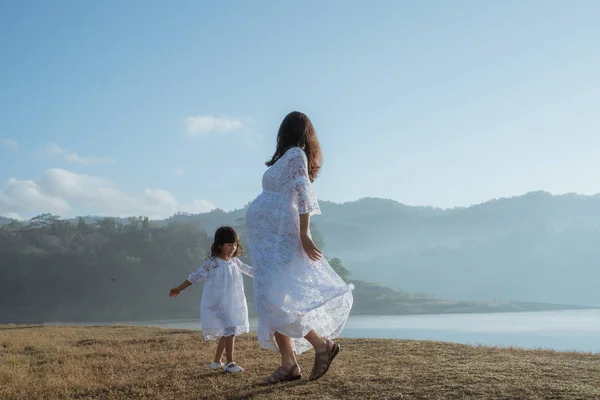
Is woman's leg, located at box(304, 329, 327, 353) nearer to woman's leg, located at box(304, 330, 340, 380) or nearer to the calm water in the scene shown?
woman's leg, located at box(304, 330, 340, 380)

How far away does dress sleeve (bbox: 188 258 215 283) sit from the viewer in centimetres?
681

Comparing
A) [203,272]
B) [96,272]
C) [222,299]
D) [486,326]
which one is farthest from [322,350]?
[486,326]

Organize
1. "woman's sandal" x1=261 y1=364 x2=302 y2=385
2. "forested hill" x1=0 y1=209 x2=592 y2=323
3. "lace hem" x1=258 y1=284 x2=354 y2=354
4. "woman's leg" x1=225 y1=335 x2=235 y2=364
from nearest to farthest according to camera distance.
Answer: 1. "lace hem" x1=258 y1=284 x2=354 y2=354
2. "woman's sandal" x1=261 y1=364 x2=302 y2=385
3. "woman's leg" x1=225 y1=335 x2=235 y2=364
4. "forested hill" x1=0 y1=209 x2=592 y2=323

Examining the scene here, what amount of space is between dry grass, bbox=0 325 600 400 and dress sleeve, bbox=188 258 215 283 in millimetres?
1010

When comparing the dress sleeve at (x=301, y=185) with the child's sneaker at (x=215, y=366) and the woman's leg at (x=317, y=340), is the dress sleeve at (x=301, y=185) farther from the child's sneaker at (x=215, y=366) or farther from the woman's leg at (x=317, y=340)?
the child's sneaker at (x=215, y=366)

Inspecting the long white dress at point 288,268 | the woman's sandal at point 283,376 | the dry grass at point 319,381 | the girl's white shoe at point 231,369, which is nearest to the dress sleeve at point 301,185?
the long white dress at point 288,268

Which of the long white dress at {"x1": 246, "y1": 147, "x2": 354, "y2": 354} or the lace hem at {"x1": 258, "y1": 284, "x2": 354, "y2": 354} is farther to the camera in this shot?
the lace hem at {"x1": 258, "y1": 284, "x2": 354, "y2": 354}

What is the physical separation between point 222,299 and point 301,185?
235 centimetres

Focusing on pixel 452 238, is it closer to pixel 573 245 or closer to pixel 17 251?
pixel 573 245

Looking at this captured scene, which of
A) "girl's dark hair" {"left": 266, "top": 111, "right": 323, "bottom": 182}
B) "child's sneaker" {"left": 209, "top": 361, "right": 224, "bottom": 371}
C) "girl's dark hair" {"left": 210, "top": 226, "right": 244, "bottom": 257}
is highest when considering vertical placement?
"girl's dark hair" {"left": 266, "top": 111, "right": 323, "bottom": 182}

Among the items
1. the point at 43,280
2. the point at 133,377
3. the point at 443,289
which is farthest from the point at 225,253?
the point at 443,289

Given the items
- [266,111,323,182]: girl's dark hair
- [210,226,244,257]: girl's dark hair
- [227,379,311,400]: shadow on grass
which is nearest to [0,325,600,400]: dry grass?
[227,379,311,400]: shadow on grass

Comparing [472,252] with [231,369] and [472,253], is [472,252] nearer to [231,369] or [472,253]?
[472,253]

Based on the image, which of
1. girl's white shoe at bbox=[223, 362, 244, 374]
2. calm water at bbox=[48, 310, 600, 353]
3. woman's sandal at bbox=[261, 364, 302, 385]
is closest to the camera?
woman's sandal at bbox=[261, 364, 302, 385]
